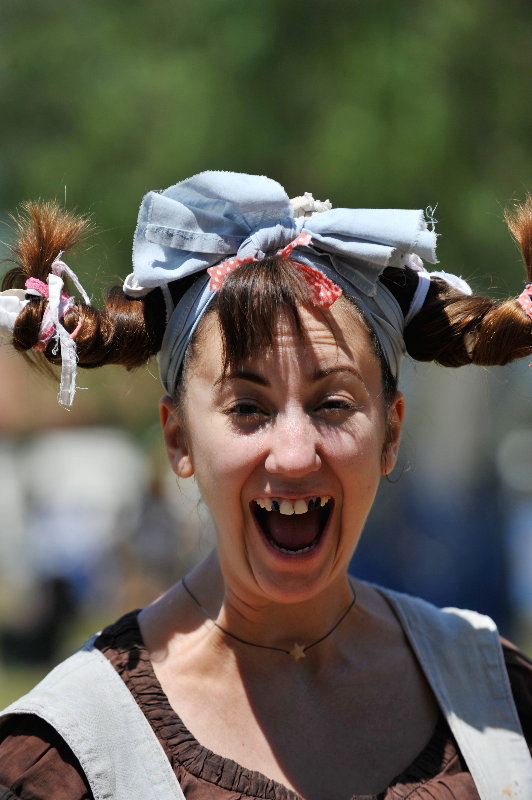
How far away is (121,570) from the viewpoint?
9391 millimetres

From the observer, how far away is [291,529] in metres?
2.18

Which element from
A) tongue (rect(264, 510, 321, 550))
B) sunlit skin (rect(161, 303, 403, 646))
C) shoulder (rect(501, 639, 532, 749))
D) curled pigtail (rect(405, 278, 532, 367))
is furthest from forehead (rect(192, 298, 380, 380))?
shoulder (rect(501, 639, 532, 749))

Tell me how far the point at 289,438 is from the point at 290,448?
0.07 feet

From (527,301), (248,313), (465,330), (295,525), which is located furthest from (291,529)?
(527,301)

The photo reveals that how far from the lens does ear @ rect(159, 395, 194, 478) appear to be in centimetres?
226

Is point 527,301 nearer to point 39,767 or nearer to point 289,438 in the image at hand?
point 289,438

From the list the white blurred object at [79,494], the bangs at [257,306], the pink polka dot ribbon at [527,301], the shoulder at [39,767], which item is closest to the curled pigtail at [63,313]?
the bangs at [257,306]

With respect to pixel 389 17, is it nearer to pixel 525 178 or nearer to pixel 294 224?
pixel 525 178

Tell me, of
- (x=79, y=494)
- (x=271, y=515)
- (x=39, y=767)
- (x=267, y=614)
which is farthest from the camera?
(x=79, y=494)

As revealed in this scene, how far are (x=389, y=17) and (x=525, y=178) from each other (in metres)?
1.02

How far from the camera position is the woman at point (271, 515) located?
2.03 meters

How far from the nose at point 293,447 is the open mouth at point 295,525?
116 mm

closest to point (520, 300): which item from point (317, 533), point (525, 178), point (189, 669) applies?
point (317, 533)

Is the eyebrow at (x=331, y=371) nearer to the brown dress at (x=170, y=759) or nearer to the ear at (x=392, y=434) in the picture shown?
the ear at (x=392, y=434)
